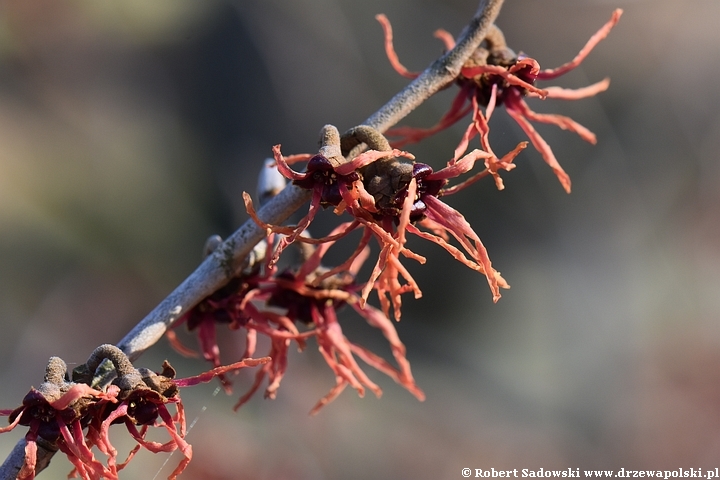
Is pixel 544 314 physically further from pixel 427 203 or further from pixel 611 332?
pixel 427 203

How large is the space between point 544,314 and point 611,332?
35 centimetres

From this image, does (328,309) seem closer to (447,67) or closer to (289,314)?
(289,314)

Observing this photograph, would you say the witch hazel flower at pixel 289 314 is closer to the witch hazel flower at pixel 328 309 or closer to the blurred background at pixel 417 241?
the witch hazel flower at pixel 328 309

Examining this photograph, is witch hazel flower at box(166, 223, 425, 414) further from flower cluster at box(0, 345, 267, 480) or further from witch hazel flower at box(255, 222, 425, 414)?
→ flower cluster at box(0, 345, 267, 480)

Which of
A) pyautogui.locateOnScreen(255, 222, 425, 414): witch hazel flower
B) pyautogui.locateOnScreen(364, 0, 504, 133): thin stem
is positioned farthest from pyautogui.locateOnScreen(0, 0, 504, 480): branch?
pyautogui.locateOnScreen(255, 222, 425, 414): witch hazel flower

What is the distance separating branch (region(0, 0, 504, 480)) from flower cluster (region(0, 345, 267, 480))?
0.17ft

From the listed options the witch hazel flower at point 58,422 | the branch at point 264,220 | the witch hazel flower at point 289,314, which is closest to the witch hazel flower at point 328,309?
the witch hazel flower at point 289,314

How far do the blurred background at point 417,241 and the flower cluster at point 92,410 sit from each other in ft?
8.01

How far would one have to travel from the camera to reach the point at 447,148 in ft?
10.2

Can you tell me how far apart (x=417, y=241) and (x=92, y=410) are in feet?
8.05

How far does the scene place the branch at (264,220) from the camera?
21.9 inches

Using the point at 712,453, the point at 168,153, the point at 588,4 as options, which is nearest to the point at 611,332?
the point at 712,453

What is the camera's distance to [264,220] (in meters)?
0.56

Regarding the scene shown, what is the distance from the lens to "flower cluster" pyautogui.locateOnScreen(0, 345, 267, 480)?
476mm
